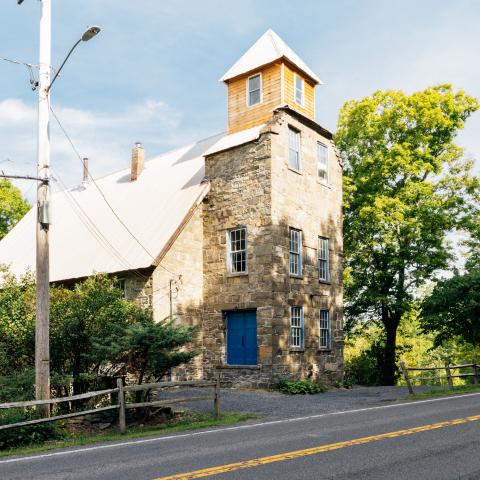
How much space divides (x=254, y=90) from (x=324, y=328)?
11.0 metres

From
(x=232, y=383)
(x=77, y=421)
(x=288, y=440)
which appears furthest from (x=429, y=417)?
(x=232, y=383)

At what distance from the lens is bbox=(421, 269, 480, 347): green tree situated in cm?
2278

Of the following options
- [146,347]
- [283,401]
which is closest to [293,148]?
[283,401]

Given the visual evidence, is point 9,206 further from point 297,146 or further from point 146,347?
point 146,347

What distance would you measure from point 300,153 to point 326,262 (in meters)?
4.97

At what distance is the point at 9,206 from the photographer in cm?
3962

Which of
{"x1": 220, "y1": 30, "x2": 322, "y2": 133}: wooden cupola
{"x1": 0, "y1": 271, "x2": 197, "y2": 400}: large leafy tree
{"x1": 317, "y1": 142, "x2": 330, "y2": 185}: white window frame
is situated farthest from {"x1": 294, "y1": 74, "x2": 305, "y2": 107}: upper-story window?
{"x1": 0, "y1": 271, "x2": 197, "y2": 400}: large leafy tree

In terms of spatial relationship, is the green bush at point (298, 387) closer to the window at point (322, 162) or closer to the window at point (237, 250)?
the window at point (237, 250)

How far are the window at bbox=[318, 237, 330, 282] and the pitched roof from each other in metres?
7.77

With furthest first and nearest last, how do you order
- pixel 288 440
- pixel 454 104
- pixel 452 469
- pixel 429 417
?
1. pixel 454 104
2. pixel 429 417
3. pixel 288 440
4. pixel 452 469

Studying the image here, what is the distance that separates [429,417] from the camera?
41.1 ft

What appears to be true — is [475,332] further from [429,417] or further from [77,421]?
[77,421]

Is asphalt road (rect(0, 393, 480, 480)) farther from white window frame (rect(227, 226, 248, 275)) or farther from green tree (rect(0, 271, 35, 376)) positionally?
white window frame (rect(227, 226, 248, 275))

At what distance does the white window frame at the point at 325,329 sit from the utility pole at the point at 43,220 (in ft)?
46.2
